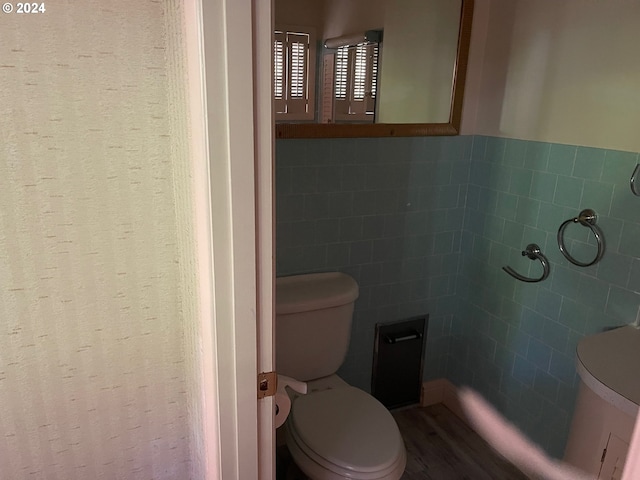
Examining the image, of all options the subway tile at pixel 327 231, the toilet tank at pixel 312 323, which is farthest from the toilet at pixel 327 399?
the subway tile at pixel 327 231

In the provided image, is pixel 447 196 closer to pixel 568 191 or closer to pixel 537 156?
pixel 537 156

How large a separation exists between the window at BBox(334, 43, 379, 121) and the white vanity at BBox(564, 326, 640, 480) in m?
1.13

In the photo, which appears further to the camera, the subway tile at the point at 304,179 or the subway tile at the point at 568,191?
the subway tile at the point at 304,179

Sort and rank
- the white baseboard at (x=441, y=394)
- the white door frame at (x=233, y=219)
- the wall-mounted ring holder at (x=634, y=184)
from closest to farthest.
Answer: the white door frame at (x=233, y=219) → the wall-mounted ring holder at (x=634, y=184) → the white baseboard at (x=441, y=394)

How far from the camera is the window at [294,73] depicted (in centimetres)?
176

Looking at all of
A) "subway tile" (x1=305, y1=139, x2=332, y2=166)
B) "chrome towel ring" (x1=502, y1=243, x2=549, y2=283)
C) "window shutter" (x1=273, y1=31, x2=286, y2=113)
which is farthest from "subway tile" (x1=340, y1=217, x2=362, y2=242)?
"chrome towel ring" (x1=502, y1=243, x2=549, y2=283)

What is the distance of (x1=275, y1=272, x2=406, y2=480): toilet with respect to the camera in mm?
1585

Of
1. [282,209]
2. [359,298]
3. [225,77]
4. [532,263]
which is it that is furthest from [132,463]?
[532,263]

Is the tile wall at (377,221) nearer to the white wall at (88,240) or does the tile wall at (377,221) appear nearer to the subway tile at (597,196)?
the subway tile at (597,196)

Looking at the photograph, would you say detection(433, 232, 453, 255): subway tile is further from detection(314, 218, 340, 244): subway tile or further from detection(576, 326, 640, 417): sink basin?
detection(576, 326, 640, 417): sink basin

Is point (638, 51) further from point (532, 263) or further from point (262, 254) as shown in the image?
point (262, 254)

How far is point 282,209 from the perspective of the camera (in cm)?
190

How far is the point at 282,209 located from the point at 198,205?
1.12 metres

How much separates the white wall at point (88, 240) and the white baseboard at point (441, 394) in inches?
68.9
